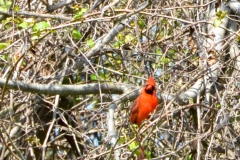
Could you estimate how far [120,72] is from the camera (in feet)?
18.8

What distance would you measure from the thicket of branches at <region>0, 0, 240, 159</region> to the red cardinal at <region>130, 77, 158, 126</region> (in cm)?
8

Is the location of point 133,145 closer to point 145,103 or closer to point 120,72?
point 145,103

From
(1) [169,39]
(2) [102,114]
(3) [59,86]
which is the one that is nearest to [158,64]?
(1) [169,39]

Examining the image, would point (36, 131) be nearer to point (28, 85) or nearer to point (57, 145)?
point (57, 145)

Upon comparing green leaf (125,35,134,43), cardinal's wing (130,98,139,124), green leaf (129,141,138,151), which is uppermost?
green leaf (125,35,134,43)

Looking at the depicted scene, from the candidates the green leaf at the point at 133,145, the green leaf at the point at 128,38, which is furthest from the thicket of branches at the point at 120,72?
the green leaf at the point at 133,145

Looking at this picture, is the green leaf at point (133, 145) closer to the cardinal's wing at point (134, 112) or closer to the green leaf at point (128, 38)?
the cardinal's wing at point (134, 112)

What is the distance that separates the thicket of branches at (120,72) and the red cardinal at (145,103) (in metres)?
0.08

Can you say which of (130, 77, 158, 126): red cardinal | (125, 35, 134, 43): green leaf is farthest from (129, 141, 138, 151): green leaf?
(125, 35, 134, 43): green leaf

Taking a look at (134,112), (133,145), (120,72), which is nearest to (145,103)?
(134,112)

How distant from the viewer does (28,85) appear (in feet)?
15.1

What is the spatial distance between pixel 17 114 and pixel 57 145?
0.56 m

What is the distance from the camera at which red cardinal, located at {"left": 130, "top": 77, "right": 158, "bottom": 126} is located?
5.14 meters

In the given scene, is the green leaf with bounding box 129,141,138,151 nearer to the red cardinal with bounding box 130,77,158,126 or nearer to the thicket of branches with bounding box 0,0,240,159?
the thicket of branches with bounding box 0,0,240,159
